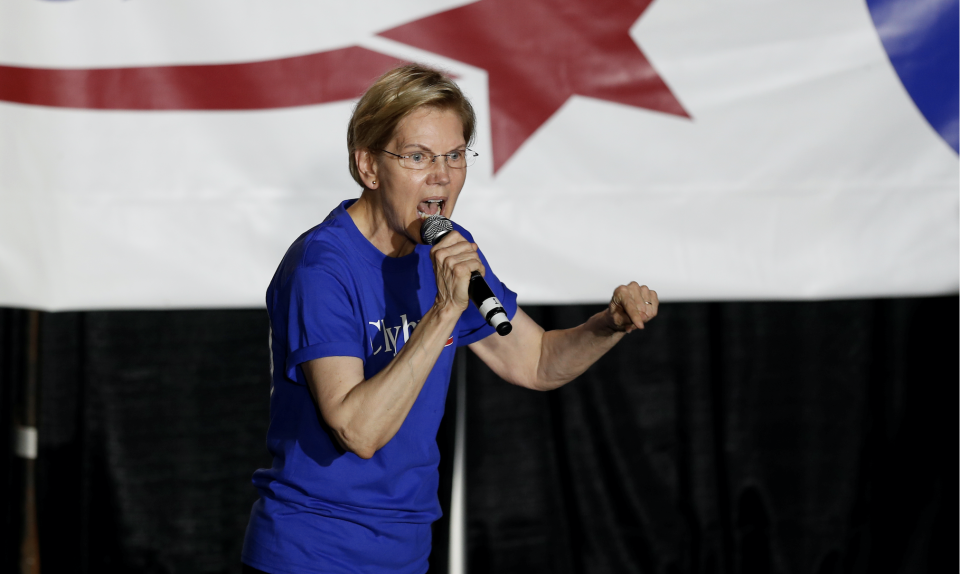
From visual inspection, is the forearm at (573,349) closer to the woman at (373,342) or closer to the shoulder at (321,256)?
the woman at (373,342)

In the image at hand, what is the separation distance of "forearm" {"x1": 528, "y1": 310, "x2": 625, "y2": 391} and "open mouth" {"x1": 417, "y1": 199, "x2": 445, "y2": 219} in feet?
1.19

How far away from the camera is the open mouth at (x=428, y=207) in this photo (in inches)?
51.8

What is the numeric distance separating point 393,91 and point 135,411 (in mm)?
1465

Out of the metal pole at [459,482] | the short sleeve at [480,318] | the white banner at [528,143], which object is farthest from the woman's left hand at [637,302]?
the metal pole at [459,482]

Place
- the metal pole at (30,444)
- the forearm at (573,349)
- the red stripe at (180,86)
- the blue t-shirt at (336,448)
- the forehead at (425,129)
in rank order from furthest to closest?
the metal pole at (30,444) < the red stripe at (180,86) < the forearm at (573,349) < the forehead at (425,129) < the blue t-shirt at (336,448)

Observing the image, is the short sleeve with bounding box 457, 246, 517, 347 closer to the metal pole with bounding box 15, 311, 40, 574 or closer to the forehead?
the forehead

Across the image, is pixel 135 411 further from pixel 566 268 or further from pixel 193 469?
pixel 566 268

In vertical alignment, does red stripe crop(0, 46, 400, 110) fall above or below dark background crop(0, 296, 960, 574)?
above

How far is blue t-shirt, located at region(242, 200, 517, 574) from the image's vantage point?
1.18 m

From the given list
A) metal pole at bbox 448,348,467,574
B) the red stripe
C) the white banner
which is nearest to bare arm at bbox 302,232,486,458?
the white banner

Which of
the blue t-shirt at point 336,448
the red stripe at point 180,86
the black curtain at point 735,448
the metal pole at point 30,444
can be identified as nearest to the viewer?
the blue t-shirt at point 336,448

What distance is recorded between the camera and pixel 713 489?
240 cm

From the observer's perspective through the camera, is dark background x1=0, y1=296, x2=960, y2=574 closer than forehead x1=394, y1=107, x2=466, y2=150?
No

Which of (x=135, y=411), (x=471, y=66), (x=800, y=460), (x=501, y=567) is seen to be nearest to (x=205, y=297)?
(x=135, y=411)
